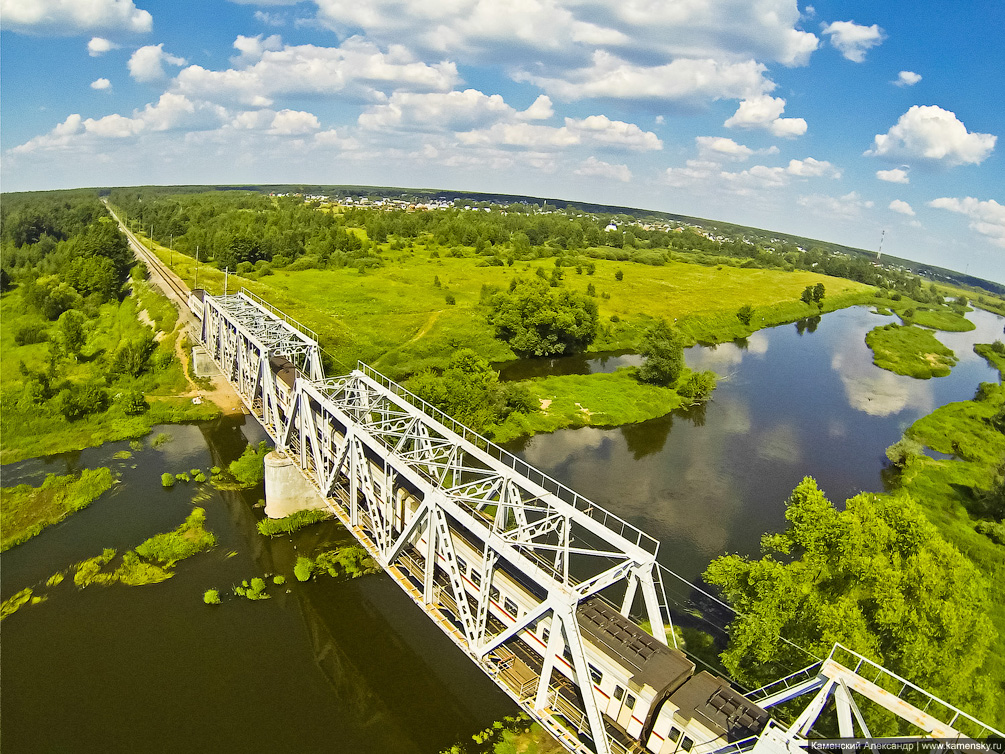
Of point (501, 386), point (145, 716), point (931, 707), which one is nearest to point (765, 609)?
point (931, 707)

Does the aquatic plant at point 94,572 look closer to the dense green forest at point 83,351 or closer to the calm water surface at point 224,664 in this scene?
the calm water surface at point 224,664

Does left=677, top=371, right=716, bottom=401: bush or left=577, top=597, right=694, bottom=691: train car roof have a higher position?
left=577, top=597, right=694, bottom=691: train car roof

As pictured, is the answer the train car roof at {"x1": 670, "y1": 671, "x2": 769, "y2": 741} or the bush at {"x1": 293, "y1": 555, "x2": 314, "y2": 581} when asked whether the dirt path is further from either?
the train car roof at {"x1": 670, "y1": 671, "x2": 769, "y2": 741}

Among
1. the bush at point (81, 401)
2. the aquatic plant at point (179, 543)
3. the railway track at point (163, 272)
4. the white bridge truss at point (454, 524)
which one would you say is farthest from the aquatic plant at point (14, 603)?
the railway track at point (163, 272)

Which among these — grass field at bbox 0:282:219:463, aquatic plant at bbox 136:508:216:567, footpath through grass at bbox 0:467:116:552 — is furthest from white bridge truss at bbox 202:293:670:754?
grass field at bbox 0:282:219:463

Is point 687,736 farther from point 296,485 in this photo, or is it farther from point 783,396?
point 783,396
